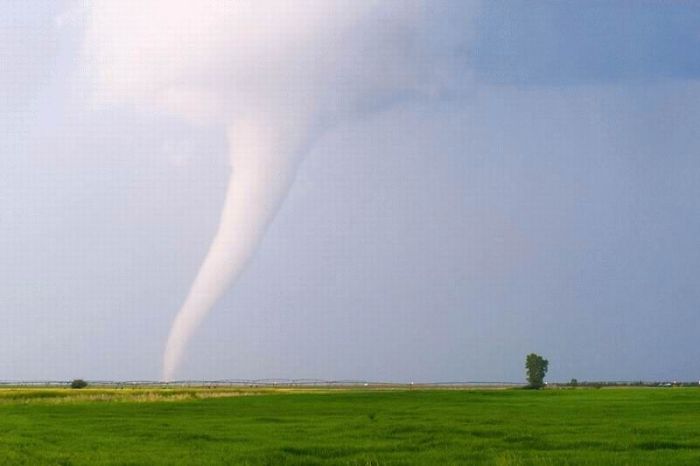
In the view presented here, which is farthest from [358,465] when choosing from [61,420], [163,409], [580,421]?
→ [163,409]

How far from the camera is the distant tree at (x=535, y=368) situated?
173m

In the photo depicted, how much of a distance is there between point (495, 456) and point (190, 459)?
10.6 metres

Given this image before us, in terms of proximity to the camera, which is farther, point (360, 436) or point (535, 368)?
point (535, 368)

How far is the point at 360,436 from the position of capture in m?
34.8

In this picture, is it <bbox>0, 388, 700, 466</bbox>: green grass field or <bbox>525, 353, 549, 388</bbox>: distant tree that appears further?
<bbox>525, 353, 549, 388</bbox>: distant tree

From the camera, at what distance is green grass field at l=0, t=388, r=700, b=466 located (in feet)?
91.7

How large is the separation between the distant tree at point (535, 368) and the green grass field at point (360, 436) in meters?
120

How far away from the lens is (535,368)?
17262 centimetres

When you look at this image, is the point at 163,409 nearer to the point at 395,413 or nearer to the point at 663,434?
the point at 395,413

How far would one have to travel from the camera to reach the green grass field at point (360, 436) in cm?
2794

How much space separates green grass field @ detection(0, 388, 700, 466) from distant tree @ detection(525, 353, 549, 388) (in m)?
120

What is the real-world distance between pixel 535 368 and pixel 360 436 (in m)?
145

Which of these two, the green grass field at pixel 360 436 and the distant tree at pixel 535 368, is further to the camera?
the distant tree at pixel 535 368

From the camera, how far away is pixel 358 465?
26.2 m
